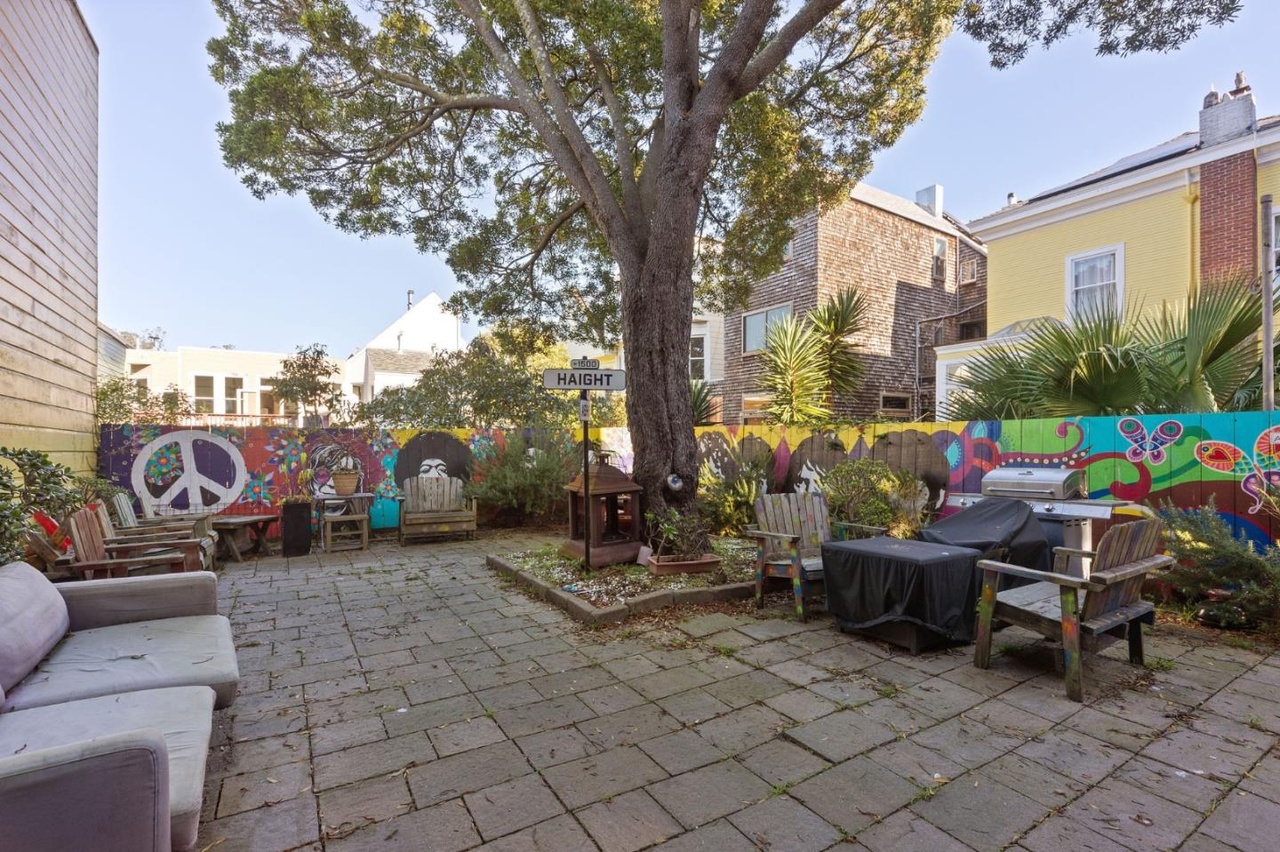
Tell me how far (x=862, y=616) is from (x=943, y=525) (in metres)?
1.30

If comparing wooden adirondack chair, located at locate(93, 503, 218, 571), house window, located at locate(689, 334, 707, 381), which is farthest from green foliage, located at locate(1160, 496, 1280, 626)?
house window, located at locate(689, 334, 707, 381)

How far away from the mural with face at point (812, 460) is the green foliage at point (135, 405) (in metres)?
10.1

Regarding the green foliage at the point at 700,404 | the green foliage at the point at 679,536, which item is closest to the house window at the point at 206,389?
the green foliage at the point at 700,404

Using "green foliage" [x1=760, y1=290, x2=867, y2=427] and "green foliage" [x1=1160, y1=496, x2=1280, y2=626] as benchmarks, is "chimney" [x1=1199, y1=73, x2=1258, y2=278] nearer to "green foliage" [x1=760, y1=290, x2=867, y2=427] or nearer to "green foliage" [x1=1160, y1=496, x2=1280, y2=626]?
"green foliage" [x1=760, y1=290, x2=867, y2=427]

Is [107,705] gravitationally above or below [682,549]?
above

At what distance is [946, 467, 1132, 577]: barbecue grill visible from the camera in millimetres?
4625

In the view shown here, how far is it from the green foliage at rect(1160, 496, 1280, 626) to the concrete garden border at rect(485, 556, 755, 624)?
3259 mm

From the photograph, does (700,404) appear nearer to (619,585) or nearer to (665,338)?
(665,338)

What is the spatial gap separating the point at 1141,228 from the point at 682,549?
36.3 feet

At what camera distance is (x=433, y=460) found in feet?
32.0

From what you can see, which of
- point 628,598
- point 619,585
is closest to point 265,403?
Result: point 619,585

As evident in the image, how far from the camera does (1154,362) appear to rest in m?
5.60

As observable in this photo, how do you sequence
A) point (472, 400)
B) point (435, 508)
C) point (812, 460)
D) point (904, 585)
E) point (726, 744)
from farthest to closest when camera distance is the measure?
point (472, 400), point (435, 508), point (812, 460), point (904, 585), point (726, 744)

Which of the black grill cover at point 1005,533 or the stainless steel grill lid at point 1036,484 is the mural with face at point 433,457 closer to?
the black grill cover at point 1005,533
